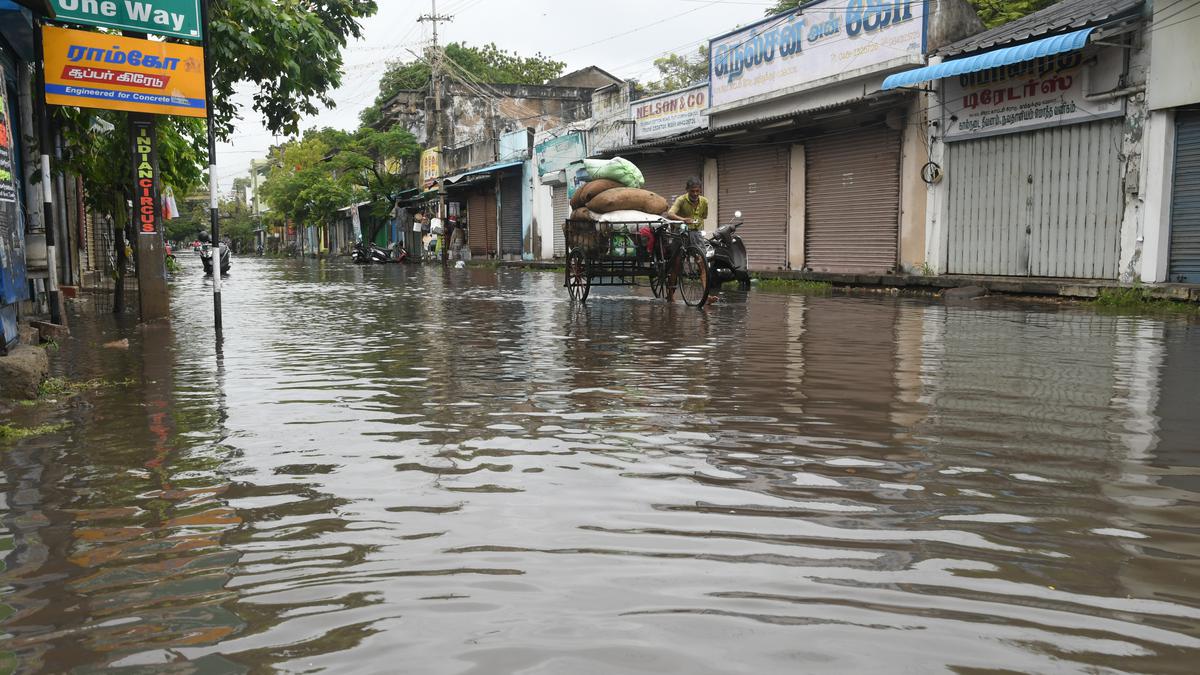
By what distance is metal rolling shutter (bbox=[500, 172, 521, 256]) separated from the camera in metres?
40.2

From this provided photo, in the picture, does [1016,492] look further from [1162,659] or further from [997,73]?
[997,73]

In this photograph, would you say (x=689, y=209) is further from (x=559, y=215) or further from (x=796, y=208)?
(x=559, y=215)

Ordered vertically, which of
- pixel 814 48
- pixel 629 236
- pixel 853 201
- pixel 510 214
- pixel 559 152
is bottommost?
pixel 629 236

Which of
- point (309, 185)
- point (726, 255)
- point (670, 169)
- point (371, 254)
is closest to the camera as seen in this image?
point (726, 255)

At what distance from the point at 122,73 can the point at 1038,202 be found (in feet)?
45.5

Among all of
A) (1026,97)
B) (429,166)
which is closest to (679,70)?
(429,166)

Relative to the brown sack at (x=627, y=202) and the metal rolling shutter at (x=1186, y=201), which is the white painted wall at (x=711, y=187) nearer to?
the brown sack at (x=627, y=202)

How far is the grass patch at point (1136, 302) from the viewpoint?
12692mm

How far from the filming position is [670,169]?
1118 inches

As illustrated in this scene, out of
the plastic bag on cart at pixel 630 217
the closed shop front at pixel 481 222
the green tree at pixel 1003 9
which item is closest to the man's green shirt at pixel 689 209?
the plastic bag on cart at pixel 630 217

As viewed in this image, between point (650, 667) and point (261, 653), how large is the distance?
940 millimetres

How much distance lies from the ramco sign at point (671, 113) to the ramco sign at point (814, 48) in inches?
28.9

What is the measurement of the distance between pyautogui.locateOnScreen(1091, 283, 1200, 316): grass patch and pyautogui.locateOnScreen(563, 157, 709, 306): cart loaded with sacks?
569 cm

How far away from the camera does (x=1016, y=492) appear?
366 centimetres
